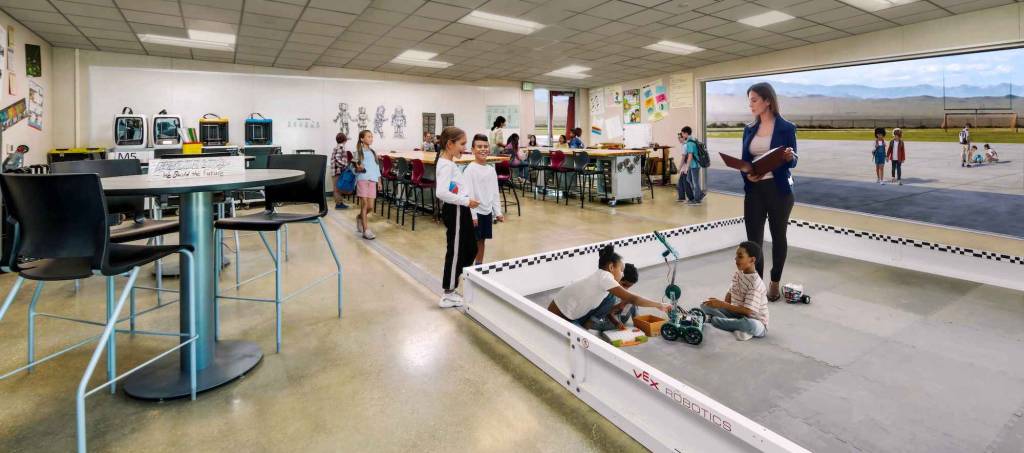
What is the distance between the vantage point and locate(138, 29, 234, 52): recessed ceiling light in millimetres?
6728

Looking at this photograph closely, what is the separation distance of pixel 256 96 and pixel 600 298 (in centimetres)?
891

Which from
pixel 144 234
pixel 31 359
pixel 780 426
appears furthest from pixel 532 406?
pixel 31 359

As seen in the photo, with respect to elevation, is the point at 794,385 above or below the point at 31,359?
below

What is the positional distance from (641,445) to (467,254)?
1.74m

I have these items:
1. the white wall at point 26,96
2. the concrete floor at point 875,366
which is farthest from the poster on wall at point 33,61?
the concrete floor at point 875,366

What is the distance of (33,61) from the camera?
6.42 m

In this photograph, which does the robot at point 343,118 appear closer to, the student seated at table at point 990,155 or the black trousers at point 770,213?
the black trousers at point 770,213

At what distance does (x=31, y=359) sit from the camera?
2.27m

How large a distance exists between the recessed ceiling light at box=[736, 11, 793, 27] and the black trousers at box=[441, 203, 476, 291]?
550cm

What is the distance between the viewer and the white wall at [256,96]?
773 cm

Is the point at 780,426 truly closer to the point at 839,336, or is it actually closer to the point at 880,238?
the point at 839,336

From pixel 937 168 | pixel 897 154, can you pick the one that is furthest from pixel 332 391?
pixel 937 168

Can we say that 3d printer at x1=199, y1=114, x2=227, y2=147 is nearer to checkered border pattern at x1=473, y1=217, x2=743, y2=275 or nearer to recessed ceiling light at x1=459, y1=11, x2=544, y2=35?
recessed ceiling light at x1=459, y1=11, x2=544, y2=35

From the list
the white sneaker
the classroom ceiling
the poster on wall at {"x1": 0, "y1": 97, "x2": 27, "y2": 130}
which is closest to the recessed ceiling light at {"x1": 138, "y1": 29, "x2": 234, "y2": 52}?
the classroom ceiling
